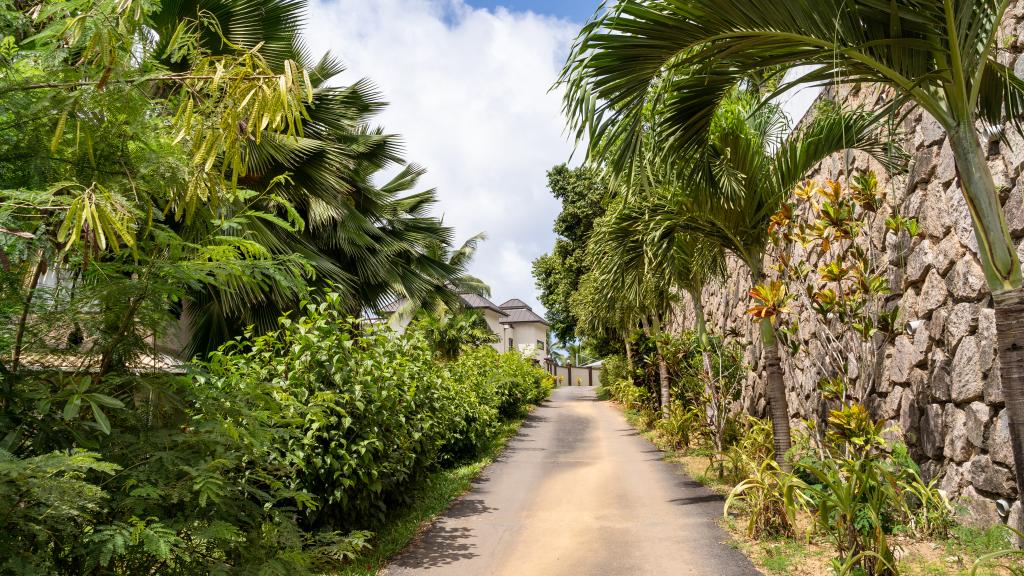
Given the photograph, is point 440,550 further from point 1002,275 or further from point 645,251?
point 1002,275

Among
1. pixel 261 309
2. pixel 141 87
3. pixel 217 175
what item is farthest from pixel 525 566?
pixel 261 309

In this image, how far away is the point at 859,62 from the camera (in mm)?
3463

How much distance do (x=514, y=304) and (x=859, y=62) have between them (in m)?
49.8

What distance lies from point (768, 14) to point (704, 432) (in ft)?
27.3

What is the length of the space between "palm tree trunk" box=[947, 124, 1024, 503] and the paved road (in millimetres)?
2629

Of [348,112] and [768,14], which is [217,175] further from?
[348,112]

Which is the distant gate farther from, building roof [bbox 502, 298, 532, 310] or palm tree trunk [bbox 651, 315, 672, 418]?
palm tree trunk [bbox 651, 315, 672, 418]

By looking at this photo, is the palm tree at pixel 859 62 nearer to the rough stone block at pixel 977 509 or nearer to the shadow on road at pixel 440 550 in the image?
the rough stone block at pixel 977 509

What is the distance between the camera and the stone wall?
15.2 feet

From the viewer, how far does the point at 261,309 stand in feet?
28.0

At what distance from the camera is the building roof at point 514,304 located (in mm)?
52656

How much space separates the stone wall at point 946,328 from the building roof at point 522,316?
42.6 metres

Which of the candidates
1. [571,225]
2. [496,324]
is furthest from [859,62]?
[496,324]

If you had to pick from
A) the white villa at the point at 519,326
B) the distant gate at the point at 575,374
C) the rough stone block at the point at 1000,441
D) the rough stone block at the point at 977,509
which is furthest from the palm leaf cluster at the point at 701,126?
the white villa at the point at 519,326
